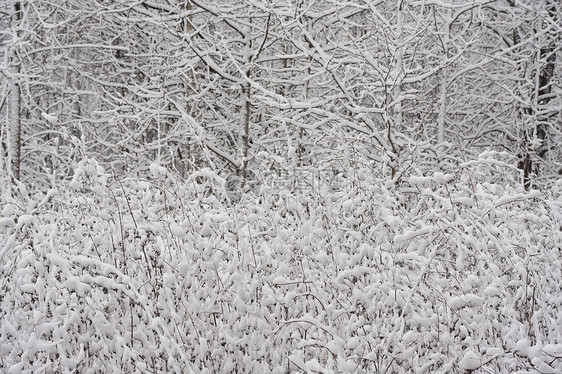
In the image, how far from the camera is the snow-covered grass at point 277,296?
2600 mm

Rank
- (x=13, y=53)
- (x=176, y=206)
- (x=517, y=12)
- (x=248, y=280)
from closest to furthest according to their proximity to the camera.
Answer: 1. (x=248, y=280)
2. (x=176, y=206)
3. (x=13, y=53)
4. (x=517, y=12)

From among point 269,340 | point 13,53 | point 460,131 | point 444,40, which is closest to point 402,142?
point 444,40

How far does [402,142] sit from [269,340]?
435 centimetres

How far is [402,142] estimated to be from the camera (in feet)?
21.9

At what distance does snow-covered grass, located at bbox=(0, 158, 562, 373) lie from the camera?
260cm

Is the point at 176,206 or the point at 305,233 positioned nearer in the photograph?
the point at 305,233

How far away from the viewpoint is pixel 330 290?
3189 mm

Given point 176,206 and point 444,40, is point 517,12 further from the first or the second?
point 176,206

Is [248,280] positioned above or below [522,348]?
below

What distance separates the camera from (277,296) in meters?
3.21

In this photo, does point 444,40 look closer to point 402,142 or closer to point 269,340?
point 402,142

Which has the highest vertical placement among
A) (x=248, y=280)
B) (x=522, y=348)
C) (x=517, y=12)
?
(x=517, y=12)

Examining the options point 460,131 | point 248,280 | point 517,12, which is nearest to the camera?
point 248,280

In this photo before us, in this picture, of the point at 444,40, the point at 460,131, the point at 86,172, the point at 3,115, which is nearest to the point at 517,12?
the point at 460,131
